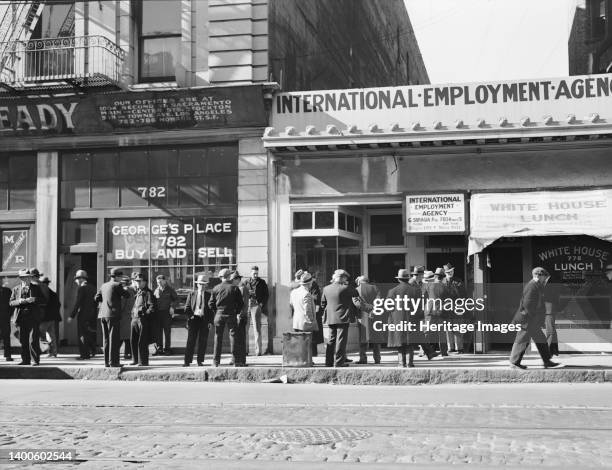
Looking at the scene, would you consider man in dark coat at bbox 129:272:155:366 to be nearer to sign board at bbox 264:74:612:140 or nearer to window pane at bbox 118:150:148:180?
window pane at bbox 118:150:148:180

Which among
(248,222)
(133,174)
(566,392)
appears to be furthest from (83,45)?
(566,392)

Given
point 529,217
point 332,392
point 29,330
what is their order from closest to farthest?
point 332,392, point 29,330, point 529,217

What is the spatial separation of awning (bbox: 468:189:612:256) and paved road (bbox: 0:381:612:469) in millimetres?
4784

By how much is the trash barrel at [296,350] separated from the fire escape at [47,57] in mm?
7761

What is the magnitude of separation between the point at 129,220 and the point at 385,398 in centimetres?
950

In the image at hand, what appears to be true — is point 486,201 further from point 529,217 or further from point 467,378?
point 467,378

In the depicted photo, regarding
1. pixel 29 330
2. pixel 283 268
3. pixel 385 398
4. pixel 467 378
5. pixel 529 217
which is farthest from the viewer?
pixel 283 268

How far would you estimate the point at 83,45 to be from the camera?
735 inches

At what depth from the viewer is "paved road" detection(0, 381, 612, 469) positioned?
7039 mm

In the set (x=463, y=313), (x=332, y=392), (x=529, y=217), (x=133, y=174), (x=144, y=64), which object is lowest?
(x=332, y=392)

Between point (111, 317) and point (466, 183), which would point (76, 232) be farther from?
point (466, 183)

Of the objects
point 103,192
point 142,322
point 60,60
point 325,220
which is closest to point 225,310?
point 142,322

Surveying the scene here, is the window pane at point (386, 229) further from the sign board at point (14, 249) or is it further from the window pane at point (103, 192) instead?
the sign board at point (14, 249)

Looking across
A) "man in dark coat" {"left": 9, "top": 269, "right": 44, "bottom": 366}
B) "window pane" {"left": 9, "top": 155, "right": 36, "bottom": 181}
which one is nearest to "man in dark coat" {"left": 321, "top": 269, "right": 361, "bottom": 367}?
"man in dark coat" {"left": 9, "top": 269, "right": 44, "bottom": 366}
